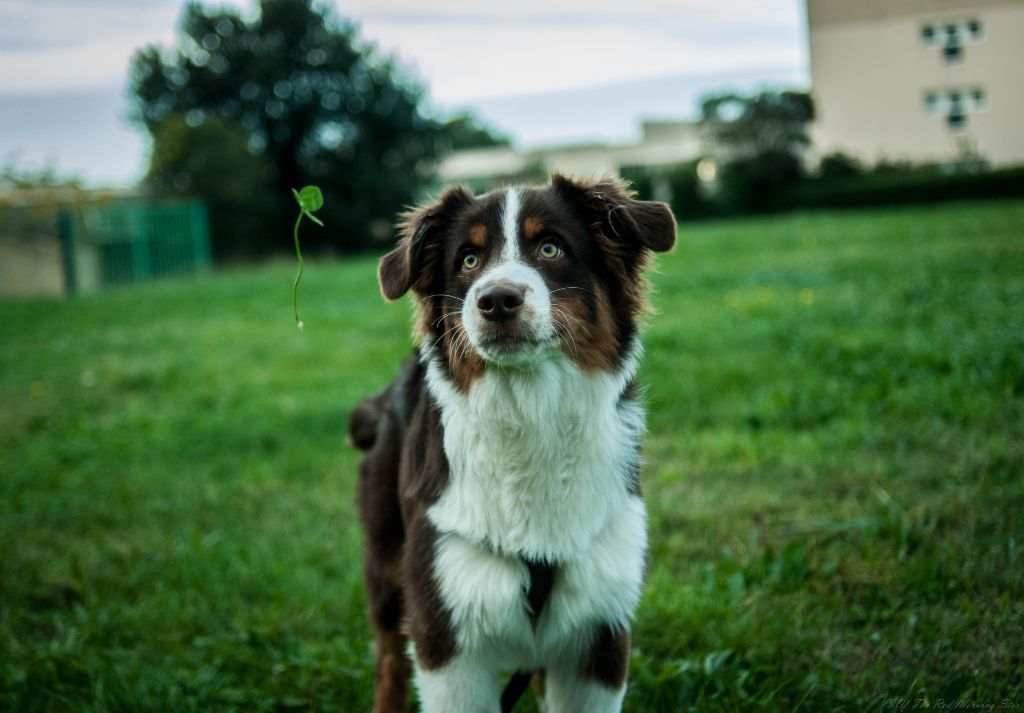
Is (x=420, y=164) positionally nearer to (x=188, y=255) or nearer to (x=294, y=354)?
(x=188, y=255)

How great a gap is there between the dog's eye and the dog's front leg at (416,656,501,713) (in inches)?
50.7

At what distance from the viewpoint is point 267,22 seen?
105 ft

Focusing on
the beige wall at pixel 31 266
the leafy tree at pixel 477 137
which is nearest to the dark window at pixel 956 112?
the beige wall at pixel 31 266

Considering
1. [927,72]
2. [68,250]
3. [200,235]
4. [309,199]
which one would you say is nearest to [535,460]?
[309,199]

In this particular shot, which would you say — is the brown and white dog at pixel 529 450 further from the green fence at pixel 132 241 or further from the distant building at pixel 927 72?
the green fence at pixel 132 241

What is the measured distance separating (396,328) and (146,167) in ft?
68.7

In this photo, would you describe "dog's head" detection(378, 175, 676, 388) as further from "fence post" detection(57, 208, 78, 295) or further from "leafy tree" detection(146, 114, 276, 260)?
"leafy tree" detection(146, 114, 276, 260)

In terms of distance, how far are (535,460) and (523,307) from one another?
0.52 meters

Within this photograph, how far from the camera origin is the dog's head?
262 cm

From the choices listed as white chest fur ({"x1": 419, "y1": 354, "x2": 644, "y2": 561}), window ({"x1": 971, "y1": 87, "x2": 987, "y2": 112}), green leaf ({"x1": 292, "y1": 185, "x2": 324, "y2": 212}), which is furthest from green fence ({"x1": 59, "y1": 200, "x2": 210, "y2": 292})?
white chest fur ({"x1": 419, "y1": 354, "x2": 644, "y2": 561})

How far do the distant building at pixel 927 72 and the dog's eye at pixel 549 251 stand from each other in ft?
31.5

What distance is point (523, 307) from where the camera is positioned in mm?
2559

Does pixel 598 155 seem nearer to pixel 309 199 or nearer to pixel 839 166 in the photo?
pixel 839 166

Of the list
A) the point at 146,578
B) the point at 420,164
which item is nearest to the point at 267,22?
the point at 420,164
